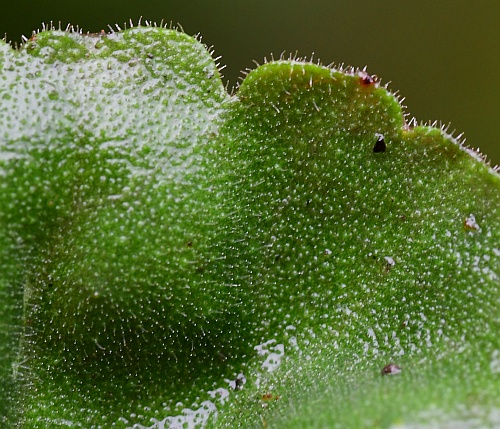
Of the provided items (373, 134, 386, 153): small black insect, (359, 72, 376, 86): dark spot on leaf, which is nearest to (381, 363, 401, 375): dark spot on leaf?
(373, 134, 386, 153): small black insect

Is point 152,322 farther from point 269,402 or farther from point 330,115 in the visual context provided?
point 330,115

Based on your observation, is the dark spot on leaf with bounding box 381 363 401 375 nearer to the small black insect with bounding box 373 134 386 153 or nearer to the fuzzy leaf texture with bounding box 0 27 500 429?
the fuzzy leaf texture with bounding box 0 27 500 429

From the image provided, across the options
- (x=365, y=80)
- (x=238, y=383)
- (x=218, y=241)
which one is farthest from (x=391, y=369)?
(x=365, y=80)

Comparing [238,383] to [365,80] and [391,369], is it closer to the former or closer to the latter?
[391,369]

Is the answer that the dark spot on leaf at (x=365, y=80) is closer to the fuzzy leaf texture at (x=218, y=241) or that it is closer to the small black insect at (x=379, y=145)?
the fuzzy leaf texture at (x=218, y=241)

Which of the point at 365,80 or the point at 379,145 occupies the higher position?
the point at 365,80

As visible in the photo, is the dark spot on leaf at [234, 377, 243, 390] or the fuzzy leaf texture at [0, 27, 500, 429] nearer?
the fuzzy leaf texture at [0, 27, 500, 429]

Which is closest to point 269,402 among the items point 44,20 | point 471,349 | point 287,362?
point 287,362

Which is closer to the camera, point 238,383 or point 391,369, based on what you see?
point 391,369
